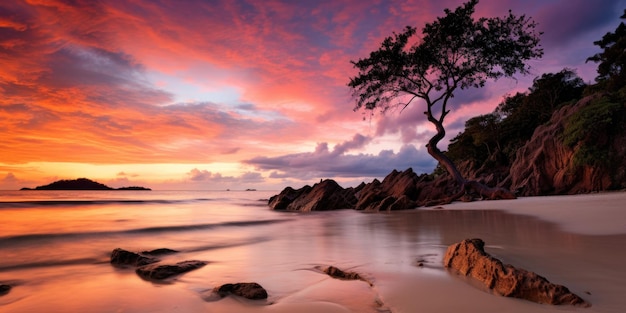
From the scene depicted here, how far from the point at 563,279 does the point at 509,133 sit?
3959 centimetres

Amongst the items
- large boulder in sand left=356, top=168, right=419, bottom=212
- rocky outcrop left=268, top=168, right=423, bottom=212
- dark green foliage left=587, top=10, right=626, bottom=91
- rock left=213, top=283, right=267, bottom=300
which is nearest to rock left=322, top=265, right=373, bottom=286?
rock left=213, top=283, right=267, bottom=300

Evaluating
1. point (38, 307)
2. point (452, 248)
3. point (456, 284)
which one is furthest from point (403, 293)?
point (38, 307)

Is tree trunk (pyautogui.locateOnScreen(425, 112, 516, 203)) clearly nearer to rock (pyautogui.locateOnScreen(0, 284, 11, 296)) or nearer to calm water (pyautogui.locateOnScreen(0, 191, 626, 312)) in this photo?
calm water (pyautogui.locateOnScreen(0, 191, 626, 312))

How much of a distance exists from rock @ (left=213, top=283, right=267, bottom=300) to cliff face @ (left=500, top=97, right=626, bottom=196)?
2165 cm

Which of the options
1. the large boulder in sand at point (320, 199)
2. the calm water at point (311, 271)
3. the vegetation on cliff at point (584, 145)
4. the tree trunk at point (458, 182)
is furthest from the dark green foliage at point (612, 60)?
the calm water at point (311, 271)

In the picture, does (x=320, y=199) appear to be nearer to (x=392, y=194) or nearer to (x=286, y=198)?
(x=286, y=198)

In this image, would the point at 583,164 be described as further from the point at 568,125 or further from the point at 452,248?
the point at 452,248

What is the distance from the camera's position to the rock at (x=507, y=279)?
118 inches

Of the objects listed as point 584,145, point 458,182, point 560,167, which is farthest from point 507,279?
point 560,167

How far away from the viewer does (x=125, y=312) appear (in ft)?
10.9

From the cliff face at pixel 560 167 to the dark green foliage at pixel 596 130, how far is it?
0.45 ft

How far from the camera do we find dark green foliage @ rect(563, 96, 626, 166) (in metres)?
18.2

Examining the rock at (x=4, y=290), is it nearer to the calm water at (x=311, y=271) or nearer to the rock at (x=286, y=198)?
the calm water at (x=311, y=271)

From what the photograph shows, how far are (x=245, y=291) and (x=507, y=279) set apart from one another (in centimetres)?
263
